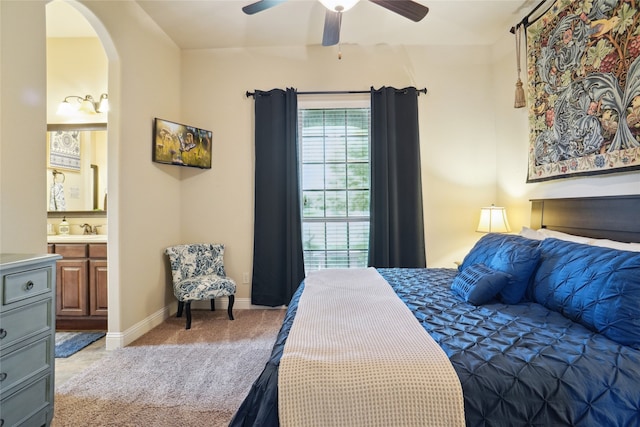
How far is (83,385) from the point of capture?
2.01 m

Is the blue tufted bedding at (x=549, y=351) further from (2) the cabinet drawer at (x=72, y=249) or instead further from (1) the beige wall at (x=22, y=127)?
(2) the cabinet drawer at (x=72, y=249)

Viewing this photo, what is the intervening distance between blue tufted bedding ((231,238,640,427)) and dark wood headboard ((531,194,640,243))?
1.70ft

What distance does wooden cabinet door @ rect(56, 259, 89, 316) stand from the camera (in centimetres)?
282

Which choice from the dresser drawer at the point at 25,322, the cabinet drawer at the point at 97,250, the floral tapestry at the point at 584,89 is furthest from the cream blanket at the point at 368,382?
the cabinet drawer at the point at 97,250

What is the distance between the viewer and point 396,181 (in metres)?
3.34

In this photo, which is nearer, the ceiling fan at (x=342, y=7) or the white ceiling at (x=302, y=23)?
the ceiling fan at (x=342, y=7)

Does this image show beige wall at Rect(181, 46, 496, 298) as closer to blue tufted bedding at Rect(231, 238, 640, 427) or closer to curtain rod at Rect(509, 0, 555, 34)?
curtain rod at Rect(509, 0, 555, 34)

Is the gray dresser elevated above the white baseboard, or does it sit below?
above

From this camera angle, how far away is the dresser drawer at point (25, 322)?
129 centimetres

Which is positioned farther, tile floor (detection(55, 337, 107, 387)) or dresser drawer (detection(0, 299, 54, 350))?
tile floor (detection(55, 337, 107, 387))

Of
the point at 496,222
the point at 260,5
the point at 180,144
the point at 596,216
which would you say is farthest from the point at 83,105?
the point at 596,216

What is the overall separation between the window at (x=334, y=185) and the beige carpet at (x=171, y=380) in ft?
3.59

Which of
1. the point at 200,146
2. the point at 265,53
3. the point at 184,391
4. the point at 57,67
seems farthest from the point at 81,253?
the point at 265,53

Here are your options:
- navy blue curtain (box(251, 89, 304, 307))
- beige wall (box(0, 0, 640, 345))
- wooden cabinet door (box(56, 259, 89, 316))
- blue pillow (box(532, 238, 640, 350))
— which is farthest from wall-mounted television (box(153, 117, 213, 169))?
blue pillow (box(532, 238, 640, 350))
